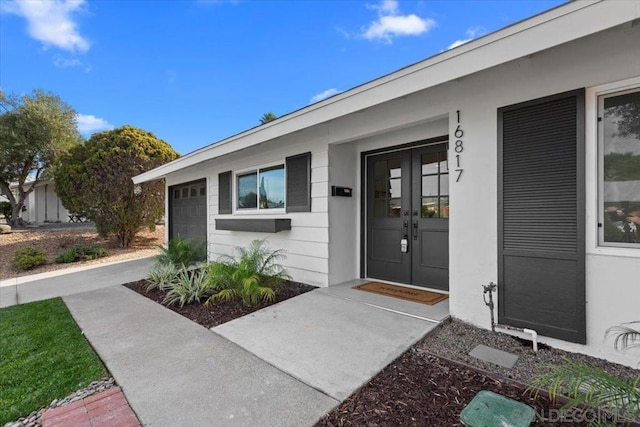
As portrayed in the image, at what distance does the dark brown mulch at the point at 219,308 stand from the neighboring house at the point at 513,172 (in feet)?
1.74

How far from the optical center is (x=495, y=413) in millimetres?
1572

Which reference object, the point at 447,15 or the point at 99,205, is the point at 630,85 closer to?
the point at 447,15

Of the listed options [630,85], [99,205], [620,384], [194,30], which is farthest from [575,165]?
[99,205]

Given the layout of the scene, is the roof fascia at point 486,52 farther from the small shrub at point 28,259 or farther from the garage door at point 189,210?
the small shrub at point 28,259

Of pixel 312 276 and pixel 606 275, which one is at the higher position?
pixel 606 275

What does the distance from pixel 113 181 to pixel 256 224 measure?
6.90 metres

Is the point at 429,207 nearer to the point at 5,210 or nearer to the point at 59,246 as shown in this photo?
the point at 59,246

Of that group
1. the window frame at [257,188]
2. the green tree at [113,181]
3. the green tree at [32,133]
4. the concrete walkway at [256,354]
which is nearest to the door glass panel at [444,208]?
the concrete walkway at [256,354]

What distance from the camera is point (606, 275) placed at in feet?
7.29

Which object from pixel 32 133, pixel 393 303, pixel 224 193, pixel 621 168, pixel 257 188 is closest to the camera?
pixel 621 168

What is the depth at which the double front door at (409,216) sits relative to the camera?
12.6 ft

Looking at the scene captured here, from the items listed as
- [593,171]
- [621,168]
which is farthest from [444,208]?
[621,168]

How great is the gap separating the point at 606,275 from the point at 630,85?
143cm

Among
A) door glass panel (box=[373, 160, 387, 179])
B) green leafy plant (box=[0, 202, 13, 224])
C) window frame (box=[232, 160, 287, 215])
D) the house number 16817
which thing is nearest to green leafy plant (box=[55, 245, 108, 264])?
window frame (box=[232, 160, 287, 215])
